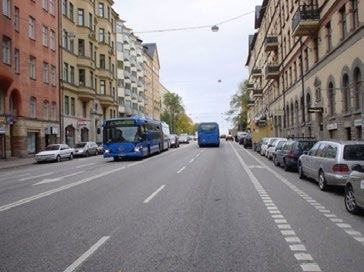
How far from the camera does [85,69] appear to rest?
5116 centimetres

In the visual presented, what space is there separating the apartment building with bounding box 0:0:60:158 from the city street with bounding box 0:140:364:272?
76.8 feet

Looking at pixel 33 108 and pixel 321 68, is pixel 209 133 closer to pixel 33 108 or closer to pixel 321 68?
pixel 33 108

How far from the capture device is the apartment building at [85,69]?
156ft

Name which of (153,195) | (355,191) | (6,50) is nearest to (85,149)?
(6,50)

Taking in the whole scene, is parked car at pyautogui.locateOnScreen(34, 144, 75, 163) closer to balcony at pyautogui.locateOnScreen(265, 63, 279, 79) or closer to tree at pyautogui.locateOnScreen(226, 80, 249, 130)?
balcony at pyautogui.locateOnScreen(265, 63, 279, 79)

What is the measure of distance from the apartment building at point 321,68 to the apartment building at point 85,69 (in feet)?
66.7

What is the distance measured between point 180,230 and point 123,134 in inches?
851

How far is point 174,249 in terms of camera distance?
627cm

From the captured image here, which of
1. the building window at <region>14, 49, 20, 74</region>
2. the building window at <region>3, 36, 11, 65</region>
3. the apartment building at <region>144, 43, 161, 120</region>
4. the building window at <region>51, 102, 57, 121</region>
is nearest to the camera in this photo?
the building window at <region>3, 36, 11, 65</region>

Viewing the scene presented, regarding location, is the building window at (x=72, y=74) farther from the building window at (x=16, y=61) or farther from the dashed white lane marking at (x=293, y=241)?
the dashed white lane marking at (x=293, y=241)

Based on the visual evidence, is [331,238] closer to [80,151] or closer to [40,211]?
[40,211]

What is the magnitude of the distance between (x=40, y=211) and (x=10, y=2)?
30.3m

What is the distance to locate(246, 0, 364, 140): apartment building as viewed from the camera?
2230cm

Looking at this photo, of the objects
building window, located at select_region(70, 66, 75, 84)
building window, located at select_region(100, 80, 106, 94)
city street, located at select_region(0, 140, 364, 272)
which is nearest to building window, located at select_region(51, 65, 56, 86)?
building window, located at select_region(70, 66, 75, 84)
